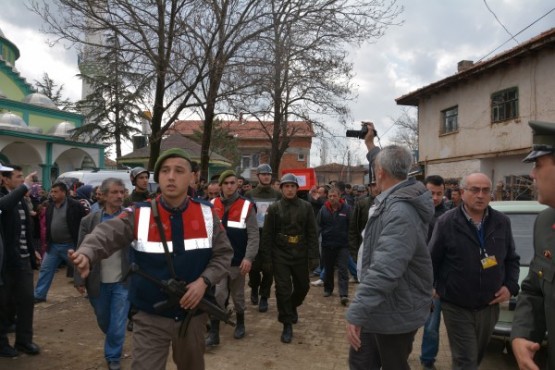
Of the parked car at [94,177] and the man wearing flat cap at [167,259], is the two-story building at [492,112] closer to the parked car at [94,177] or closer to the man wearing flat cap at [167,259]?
the parked car at [94,177]

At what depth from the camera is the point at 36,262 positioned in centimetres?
549

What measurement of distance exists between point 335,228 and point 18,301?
5096 mm

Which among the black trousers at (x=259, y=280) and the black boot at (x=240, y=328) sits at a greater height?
the black trousers at (x=259, y=280)

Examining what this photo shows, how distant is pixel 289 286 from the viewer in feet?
19.5

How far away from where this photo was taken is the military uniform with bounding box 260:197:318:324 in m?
5.95

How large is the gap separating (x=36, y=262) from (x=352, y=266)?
6.01 m

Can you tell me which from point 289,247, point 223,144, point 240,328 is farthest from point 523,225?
point 223,144

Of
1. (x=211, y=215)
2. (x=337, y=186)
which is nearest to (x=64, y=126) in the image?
(x=337, y=186)

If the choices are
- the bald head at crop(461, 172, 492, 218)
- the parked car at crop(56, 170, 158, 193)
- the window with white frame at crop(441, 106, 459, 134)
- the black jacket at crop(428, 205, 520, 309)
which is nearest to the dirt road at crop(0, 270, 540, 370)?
the black jacket at crop(428, 205, 520, 309)

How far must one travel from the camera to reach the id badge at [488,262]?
3.69 meters

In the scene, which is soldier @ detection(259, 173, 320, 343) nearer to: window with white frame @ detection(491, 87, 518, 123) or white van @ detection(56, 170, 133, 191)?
white van @ detection(56, 170, 133, 191)

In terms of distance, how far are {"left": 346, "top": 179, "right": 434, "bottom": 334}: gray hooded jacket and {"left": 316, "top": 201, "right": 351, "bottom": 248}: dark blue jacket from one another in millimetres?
5194

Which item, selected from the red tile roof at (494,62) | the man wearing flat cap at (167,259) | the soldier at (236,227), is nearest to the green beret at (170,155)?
the man wearing flat cap at (167,259)

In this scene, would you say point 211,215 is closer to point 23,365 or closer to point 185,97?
point 23,365
